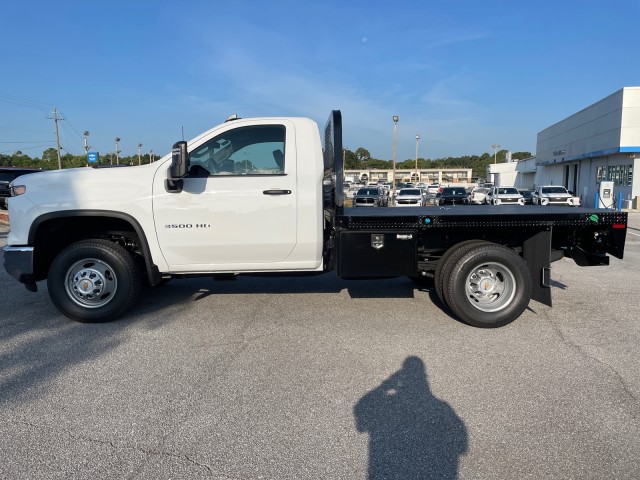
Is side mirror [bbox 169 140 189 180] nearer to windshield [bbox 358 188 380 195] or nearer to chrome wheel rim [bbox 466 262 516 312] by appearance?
chrome wheel rim [bbox 466 262 516 312]

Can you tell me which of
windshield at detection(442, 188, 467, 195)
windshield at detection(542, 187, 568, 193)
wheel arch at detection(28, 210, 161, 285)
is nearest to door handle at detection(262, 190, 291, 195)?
wheel arch at detection(28, 210, 161, 285)

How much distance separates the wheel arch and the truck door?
230mm

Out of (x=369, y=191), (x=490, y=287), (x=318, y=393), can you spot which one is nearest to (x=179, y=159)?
(x=318, y=393)

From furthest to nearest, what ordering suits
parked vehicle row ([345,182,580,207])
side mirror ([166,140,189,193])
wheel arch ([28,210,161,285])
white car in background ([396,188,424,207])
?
white car in background ([396,188,424,207]) < parked vehicle row ([345,182,580,207]) < wheel arch ([28,210,161,285]) < side mirror ([166,140,189,193])

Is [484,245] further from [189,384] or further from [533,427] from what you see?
[189,384]

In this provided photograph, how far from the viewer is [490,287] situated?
5352 millimetres

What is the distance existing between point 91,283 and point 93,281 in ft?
0.10

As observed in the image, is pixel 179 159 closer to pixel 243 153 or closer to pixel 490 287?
pixel 243 153

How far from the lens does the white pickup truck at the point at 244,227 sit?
5.14 metres

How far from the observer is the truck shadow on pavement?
9.22 feet

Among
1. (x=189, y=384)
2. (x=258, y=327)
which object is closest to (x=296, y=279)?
(x=258, y=327)

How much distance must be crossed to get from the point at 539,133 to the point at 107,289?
195 feet

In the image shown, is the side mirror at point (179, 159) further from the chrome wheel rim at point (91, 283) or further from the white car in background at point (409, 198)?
the white car in background at point (409, 198)

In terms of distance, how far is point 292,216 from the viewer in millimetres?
5219
